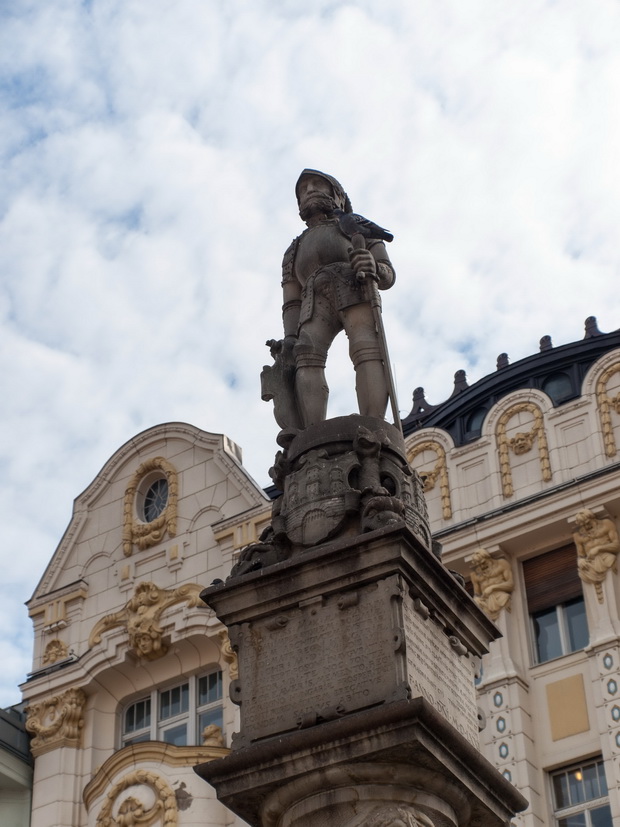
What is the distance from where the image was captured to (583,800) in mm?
20125

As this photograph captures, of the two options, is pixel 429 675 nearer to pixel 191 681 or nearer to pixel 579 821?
pixel 579 821

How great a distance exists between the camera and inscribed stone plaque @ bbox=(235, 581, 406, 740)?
384 inches

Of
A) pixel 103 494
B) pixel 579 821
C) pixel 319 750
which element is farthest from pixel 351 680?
pixel 103 494

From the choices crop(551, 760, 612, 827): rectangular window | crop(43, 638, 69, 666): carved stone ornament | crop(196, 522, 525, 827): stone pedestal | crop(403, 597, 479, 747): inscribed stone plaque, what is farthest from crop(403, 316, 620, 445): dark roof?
crop(196, 522, 525, 827): stone pedestal

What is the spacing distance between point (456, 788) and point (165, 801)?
1309 cm

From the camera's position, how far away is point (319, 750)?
9523 millimetres

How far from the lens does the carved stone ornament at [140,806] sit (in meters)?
22.0

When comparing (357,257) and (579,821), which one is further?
(579,821)

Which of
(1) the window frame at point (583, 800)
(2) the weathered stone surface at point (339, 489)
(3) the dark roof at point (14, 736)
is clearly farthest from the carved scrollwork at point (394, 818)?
(3) the dark roof at point (14, 736)

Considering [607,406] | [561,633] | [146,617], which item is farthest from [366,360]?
[146,617]

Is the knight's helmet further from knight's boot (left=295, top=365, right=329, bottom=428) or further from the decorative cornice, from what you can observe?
the decorative cornice

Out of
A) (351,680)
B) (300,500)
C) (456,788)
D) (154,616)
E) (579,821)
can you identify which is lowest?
(456,788)

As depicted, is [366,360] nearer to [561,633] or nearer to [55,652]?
[561,633]

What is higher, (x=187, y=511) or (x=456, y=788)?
(x=187, y=511)
